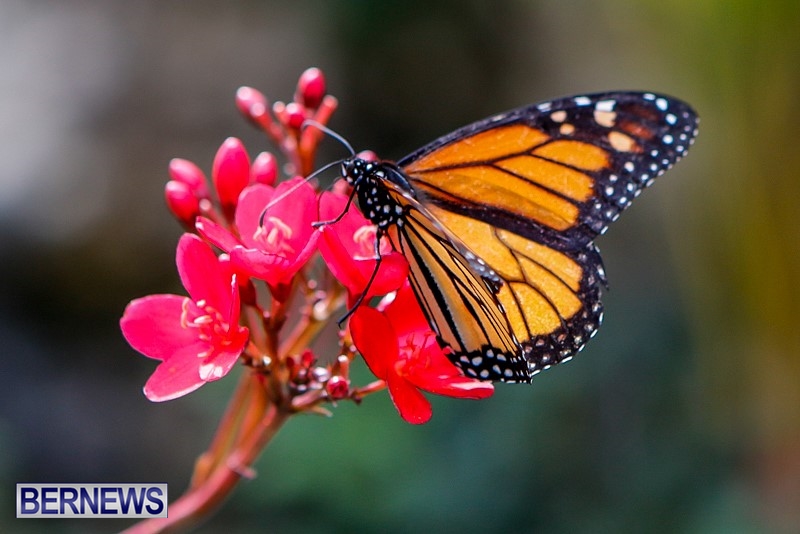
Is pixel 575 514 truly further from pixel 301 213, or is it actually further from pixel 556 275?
pixel 301 213

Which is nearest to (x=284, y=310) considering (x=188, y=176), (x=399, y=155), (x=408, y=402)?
(x=408, y=402)

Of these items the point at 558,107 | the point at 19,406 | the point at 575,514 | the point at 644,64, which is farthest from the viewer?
the point at 644,64

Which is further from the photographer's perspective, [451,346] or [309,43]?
[309,43]

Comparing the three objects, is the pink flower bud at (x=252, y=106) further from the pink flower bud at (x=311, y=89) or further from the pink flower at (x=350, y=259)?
the pink flower at (x=350, y=259)

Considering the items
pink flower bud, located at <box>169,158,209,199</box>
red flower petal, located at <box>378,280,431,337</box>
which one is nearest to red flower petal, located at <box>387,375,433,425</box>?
red flower petal, located at <box>378,280,431,337</box>

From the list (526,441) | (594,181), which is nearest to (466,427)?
(526,441)

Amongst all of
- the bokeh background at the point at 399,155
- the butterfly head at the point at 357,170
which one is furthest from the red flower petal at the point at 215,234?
the bokeh background at the point at 399,155

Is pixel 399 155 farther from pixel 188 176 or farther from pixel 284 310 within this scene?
pixel 284 310
